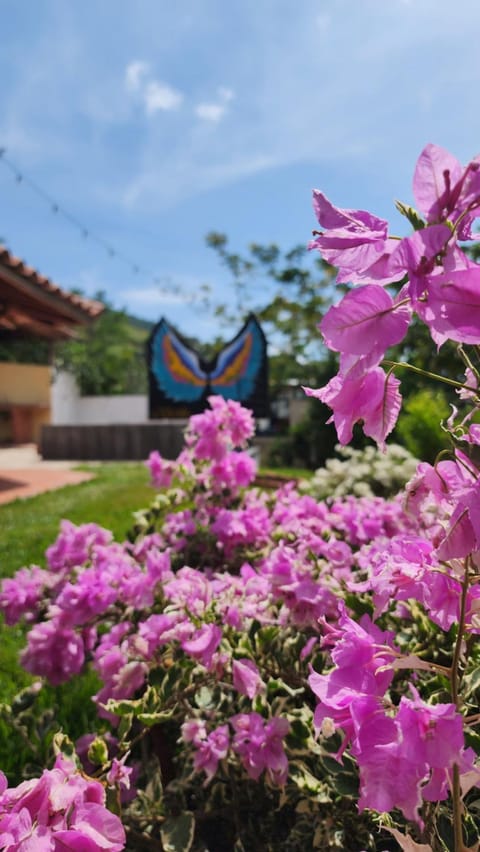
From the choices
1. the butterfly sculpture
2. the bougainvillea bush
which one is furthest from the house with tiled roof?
the bougainvillea bush

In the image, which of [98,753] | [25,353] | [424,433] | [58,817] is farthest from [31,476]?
[25,353]

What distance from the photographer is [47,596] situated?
6.16 feet

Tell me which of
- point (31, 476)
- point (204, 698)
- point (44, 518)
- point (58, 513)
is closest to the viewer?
point (204, 698)

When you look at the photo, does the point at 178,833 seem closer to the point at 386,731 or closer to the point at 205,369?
the point at 386,731

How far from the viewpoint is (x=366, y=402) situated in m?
0.60

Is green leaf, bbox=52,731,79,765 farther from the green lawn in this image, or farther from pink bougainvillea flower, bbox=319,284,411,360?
the green lawn

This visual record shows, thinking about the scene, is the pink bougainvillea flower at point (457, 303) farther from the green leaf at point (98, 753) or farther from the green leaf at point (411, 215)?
the green leaf at point (98, 753)

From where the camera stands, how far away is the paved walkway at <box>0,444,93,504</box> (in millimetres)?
7280

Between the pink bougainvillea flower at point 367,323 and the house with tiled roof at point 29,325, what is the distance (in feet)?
22.6

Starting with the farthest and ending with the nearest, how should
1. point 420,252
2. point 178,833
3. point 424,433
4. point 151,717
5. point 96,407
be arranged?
1. point 96,407
2. point 424,433
3. point 178,833
4. point 151,717
5. point 420,252

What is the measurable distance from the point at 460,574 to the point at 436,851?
342 millimetres

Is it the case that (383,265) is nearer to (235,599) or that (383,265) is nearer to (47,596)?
(235,599)

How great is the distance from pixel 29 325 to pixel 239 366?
13.9ft

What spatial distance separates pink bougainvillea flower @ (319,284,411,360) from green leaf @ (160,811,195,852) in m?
1.07
